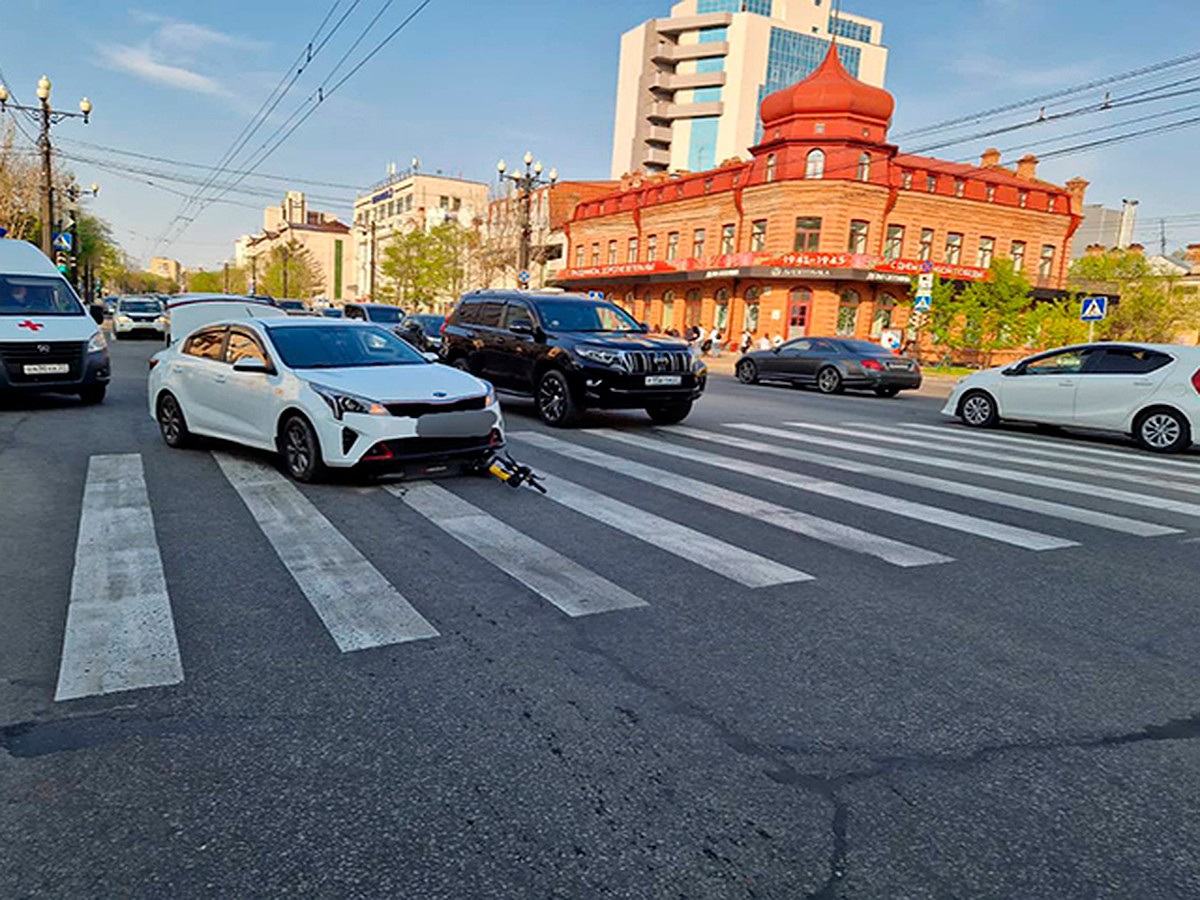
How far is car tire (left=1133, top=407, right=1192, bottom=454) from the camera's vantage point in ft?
37.3

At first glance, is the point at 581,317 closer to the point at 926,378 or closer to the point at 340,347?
the point at 340,347

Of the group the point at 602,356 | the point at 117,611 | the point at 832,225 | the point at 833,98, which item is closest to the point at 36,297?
the point at 602,356

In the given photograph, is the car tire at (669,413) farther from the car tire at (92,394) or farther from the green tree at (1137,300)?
the green tree at (1137,300)

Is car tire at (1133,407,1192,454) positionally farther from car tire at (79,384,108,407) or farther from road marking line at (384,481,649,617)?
car tire at (79,384,108,407)

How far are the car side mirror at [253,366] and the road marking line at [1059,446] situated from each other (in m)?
9.55

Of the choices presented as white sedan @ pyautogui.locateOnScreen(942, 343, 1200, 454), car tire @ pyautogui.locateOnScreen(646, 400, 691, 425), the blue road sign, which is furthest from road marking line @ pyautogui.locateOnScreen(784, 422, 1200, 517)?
the blue road sign

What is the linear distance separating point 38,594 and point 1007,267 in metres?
35.8

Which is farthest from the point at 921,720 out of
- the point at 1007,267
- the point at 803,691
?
the point at 1007,267

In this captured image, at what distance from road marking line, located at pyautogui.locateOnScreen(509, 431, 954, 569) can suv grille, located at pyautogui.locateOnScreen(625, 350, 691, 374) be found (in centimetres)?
185

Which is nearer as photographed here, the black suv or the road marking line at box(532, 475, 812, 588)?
the road marking line at box(532, 475, 812, 588)

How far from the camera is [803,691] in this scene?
3506 millimetres

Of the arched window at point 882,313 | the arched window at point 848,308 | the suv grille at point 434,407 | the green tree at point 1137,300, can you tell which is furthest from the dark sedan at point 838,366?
the green tree at point 1137,300

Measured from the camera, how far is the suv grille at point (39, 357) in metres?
10.9

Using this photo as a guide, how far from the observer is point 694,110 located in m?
88.5
